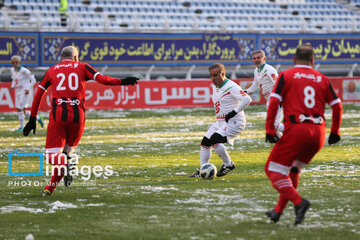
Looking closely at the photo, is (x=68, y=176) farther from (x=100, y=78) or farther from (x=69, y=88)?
(x=100, y=78)

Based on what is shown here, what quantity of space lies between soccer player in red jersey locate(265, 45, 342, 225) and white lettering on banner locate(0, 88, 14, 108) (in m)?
19.8

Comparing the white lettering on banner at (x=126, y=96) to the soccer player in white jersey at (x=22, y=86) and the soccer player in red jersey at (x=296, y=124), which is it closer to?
the soccer player in white jersey at (x=22, y=86)

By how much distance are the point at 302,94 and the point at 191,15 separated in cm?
2668

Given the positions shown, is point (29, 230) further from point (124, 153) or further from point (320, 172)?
point (124, 153)

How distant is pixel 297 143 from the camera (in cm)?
673

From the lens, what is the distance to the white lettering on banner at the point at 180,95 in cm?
2772

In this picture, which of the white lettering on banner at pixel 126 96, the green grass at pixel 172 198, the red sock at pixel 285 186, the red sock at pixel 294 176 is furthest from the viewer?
the white lettering on banner at pixel 126 96

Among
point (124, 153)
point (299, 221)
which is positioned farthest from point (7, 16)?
point (299, 221)

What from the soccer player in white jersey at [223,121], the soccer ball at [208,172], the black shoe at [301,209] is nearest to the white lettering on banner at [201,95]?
the soccer player in white jersey at [223,121]

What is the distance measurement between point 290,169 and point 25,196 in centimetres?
355

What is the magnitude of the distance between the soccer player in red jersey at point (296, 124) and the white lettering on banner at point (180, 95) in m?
Answer: 20.8

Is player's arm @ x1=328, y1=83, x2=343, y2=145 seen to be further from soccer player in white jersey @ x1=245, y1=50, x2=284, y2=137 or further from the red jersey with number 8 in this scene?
soccer player in white jersey @ x1=245, y1=50, x2=284, y2=137

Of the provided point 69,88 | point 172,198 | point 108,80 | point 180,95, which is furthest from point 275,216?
point 180,95

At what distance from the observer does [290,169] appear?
7180mm
